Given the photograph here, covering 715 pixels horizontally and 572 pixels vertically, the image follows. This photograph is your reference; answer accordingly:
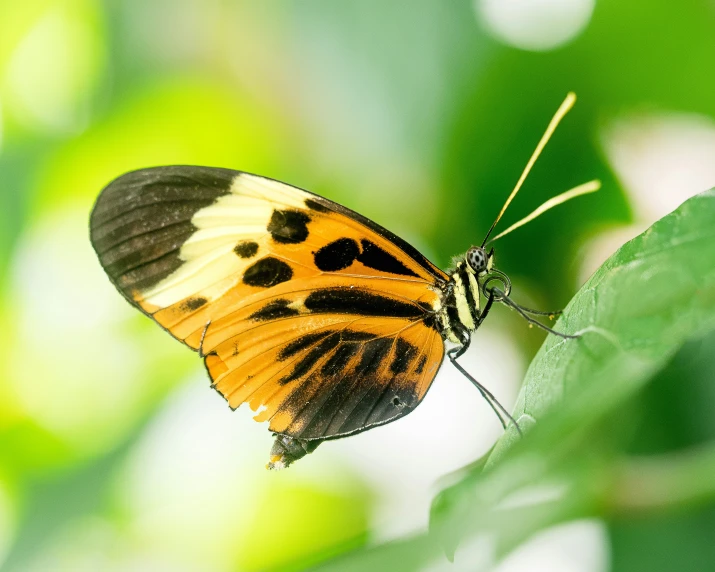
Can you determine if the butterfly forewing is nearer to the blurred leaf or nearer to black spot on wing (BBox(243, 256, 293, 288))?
black spot on wing (BBox(243, 256, 293, 288))

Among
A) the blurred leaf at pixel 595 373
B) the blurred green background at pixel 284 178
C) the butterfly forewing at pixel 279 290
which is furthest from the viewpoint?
the blurred green background at pixel 284 178

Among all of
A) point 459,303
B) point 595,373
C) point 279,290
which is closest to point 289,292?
point 279,290

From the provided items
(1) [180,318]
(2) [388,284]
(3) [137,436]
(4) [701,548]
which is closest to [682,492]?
(4) [701,548]

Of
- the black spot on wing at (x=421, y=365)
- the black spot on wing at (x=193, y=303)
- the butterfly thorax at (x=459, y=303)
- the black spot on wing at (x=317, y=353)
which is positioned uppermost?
the black spot on wing at (x=193, y=303)

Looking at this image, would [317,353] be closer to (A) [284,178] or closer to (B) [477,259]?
(B) [477,259]

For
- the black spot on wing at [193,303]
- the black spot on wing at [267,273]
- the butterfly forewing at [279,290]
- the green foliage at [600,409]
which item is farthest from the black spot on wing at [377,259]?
the green foliage at [600,409]

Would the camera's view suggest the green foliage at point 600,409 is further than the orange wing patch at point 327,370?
No

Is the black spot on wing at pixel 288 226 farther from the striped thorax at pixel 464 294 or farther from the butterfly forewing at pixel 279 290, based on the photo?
the striped thorax at pixel 464 294
